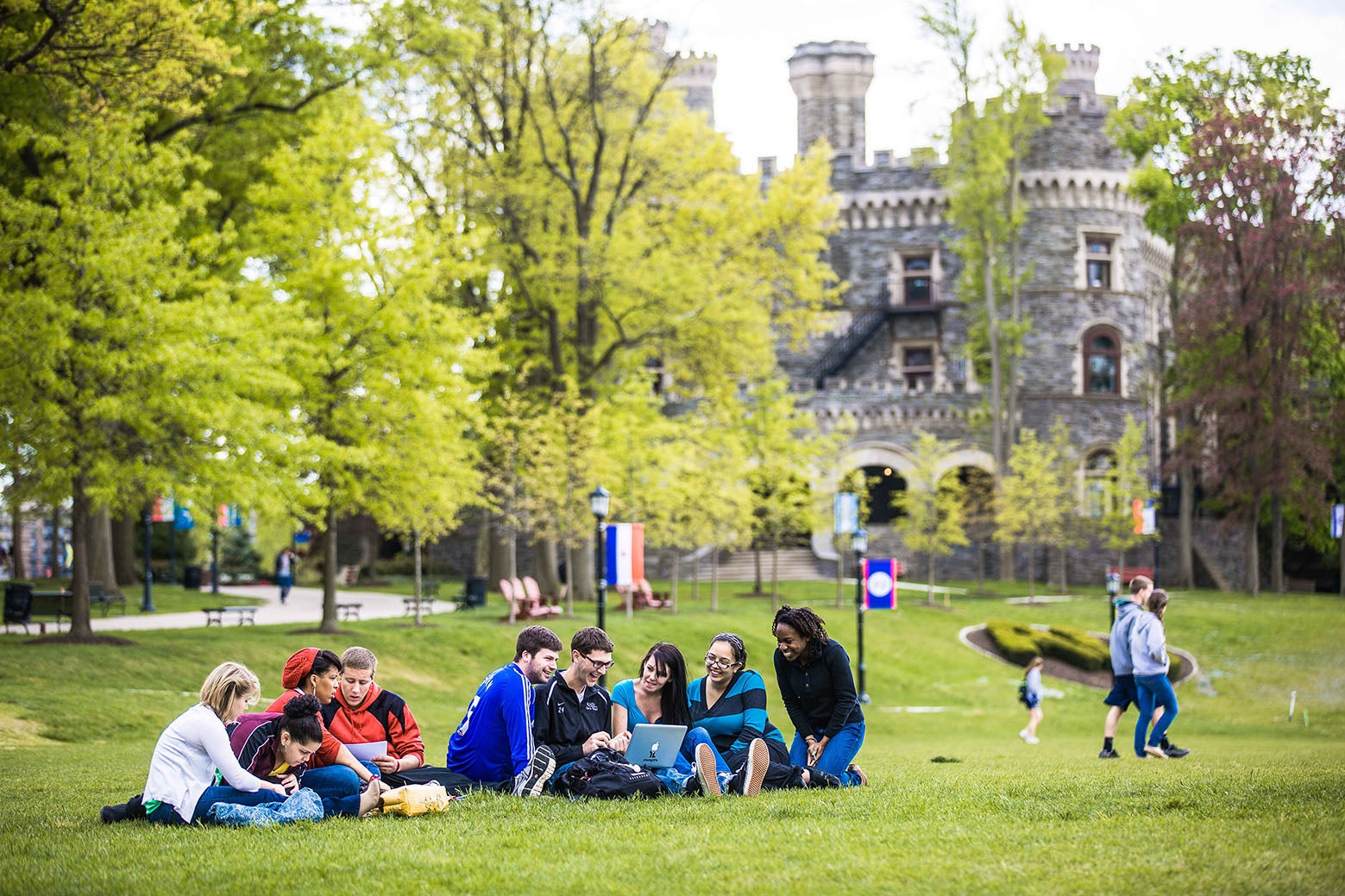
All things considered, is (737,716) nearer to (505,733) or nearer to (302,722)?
(505,733)

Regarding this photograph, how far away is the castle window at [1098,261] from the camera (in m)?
46.8

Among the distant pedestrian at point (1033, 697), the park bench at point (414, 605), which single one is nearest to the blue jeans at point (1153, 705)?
the distant pedestrian at point (1033, 697)

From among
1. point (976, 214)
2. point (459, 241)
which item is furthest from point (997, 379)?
point (459, 241)

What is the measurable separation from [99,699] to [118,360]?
4.55 metres

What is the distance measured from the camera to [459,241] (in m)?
24.6

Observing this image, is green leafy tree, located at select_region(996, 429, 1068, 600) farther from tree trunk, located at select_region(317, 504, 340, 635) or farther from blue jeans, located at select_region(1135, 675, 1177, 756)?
blue jeans, located at select_region(1135, 675, 1177, 756)

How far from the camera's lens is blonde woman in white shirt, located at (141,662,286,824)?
7.39 m

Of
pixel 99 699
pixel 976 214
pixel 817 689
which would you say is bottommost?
pixel 99 699

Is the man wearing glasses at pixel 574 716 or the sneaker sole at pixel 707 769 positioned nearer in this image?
the sneaker sole at pixel 707 769

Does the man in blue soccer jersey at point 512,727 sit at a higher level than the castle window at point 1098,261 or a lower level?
lower

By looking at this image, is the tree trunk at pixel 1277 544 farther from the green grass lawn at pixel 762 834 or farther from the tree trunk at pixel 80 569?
the tree trunk at pixel 80 569

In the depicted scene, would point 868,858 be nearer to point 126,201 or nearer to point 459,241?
point 126,201

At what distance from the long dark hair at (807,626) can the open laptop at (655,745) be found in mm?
990

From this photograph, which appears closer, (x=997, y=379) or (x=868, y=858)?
(x=868, y=858)
